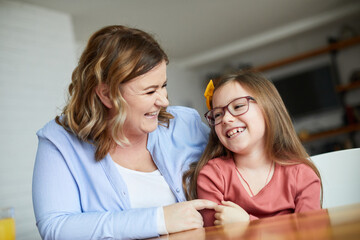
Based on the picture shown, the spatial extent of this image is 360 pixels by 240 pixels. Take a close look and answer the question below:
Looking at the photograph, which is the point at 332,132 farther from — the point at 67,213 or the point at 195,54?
the point at 67,213

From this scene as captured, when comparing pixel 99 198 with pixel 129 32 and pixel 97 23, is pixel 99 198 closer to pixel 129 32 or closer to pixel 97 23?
pixel 129 32

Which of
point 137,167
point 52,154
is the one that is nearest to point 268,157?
point 137,167

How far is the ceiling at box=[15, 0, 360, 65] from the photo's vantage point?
15.7 feet

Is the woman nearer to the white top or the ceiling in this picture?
the white top

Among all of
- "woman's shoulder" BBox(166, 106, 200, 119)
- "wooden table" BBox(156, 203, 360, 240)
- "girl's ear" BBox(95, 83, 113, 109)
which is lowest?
"wooden table" BBox(156, 203, 360, 240)

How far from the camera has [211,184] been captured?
57.4 inches

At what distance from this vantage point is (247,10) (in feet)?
19.3

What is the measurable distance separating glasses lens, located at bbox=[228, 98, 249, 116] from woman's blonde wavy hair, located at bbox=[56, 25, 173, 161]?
1.13ft

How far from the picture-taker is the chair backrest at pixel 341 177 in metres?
1.31

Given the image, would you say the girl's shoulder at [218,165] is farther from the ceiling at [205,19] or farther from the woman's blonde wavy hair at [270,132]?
the ceiling at [205,19]

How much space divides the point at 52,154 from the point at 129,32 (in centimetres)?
57

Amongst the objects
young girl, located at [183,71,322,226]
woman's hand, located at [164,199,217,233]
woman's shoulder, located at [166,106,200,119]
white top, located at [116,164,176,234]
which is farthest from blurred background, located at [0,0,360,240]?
woman's hand, located at [164,199,217,233]

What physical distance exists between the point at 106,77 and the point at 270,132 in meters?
0.68

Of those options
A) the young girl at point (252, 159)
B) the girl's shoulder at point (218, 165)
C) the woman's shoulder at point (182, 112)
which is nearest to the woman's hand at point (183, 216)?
the young girl at point (252, 159)
